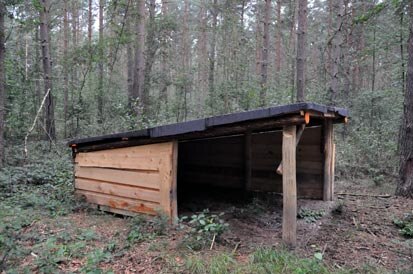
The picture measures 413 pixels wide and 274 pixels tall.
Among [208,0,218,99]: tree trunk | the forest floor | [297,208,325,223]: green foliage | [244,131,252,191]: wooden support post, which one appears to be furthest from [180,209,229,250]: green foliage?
[208,0,218,99]: tree trunk

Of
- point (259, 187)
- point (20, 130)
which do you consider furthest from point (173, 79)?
point (259, 187)

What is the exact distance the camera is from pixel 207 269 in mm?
3643

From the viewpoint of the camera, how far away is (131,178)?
5.75 m

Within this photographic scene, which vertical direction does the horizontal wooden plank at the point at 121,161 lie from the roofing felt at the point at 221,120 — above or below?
below

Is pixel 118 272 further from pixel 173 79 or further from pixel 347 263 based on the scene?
pixel 173 79

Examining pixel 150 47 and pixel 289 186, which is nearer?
pixel 289 186

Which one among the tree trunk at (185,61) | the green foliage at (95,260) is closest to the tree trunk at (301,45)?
the tree trunk at (185,61)

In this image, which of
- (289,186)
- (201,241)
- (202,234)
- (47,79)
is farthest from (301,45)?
(47,79)

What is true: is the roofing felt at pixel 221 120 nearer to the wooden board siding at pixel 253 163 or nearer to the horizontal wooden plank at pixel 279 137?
the horizontal wooden plank at pixel 279 137

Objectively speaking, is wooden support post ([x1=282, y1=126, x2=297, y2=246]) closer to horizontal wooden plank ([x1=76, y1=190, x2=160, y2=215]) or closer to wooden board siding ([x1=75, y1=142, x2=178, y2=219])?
wooden board siding ([x1=75, y1=142, x2=178, y2=219])

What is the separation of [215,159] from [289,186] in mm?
3919

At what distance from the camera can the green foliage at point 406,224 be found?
4.95 metres

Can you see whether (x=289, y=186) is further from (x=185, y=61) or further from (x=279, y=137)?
(x=185, y=61)

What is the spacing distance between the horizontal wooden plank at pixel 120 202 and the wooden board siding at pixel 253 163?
101 inches
